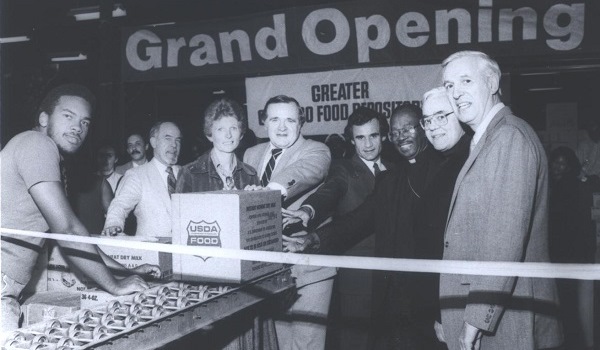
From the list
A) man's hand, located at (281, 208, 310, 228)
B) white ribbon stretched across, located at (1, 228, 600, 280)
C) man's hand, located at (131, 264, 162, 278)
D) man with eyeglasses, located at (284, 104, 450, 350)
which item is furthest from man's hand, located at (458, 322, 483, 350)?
man's hand, located at (131, 264, 162, 278)

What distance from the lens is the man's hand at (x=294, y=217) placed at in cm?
348

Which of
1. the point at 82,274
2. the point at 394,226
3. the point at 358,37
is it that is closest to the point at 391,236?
the point at 394,226

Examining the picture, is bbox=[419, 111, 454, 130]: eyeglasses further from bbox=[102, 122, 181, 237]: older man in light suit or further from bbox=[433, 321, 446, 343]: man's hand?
bbox=[102, 122, 181, 237]: older man in light suit

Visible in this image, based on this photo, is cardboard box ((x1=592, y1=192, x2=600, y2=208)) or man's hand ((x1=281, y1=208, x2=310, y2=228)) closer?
man's hand ((x1=281, y1=208, x2=310, y2=228))

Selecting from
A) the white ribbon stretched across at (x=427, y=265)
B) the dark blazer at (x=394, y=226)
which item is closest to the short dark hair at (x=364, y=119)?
A: the dark blazer at (x=394, y=226)

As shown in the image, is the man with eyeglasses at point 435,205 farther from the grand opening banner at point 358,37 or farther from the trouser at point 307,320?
the grand opening banner at point 358,37

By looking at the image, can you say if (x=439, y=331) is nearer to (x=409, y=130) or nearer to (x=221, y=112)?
(x=409, y=130)

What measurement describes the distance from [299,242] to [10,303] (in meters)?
1.67

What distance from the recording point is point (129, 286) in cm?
281

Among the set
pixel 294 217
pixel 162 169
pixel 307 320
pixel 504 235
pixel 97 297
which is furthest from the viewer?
pixel 162 169

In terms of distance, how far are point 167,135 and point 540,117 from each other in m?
9.63

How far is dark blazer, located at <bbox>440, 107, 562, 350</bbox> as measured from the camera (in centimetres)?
221

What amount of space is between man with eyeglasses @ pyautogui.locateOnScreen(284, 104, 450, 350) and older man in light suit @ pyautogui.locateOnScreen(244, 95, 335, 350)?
0.30 metres

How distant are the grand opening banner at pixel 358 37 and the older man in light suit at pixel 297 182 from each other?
113 inches
